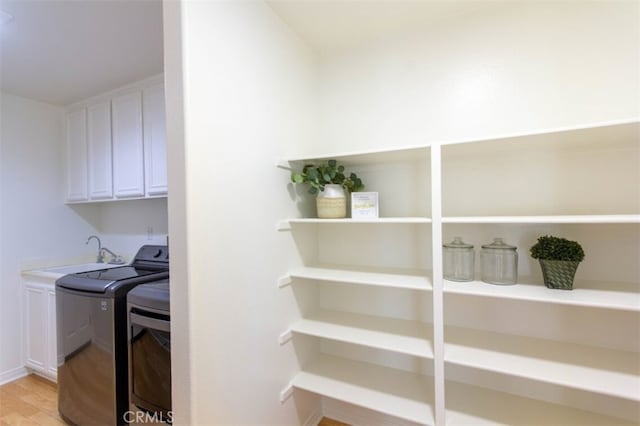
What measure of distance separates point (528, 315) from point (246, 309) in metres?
1.39

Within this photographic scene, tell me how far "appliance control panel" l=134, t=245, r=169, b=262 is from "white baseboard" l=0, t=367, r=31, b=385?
1369mm

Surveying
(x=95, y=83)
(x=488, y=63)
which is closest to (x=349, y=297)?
(x=488, y=63)

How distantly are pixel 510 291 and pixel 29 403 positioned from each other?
3.34m

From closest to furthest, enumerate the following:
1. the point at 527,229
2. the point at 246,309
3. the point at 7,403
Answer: the point at 246,309, the point at 527,229, the point at 7,403

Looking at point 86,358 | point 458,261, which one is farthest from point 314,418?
point 86,358

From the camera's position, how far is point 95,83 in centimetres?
239

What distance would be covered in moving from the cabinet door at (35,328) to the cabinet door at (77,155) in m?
0.91

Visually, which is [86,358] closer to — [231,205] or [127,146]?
[231,205]

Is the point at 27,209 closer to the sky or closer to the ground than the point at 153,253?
closer to the sky

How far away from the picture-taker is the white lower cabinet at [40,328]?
2326 millimetres

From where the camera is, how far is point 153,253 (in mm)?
2518

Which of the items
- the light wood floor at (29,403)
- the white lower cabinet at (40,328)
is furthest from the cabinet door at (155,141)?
the light wood floor at (29,403)

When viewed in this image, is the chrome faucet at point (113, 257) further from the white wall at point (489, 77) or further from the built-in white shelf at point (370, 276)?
the white wall at point (489, 77)

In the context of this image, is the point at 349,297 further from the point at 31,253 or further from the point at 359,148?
the point at 31,253
